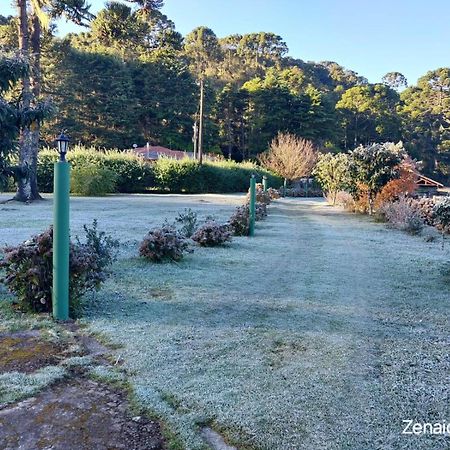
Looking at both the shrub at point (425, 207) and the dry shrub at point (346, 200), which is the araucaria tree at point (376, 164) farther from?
the dry shrub at point (346, 200)

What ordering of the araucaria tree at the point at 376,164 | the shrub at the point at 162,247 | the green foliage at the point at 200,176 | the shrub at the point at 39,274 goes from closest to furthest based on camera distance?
the shrub at the point at 39,274
the shrub at the point at 162,247
the araucaria tree at the point at 376,164
the green foliage at the point at 200,176

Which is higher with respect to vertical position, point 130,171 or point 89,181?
point 130,171

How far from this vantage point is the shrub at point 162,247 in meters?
6.96

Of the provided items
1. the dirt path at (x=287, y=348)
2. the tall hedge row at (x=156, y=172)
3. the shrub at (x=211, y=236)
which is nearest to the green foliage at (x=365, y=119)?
the tall hedge row at (x=156, y=172)

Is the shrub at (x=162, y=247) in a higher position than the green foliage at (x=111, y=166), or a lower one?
lower

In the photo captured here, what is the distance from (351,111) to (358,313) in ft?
195

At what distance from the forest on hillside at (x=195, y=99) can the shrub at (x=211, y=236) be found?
1057 inches

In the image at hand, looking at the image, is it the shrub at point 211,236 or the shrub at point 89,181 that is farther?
the shrub at point 89,181

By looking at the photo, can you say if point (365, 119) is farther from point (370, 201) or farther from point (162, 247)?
point (162, 247)

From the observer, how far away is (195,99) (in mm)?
49875

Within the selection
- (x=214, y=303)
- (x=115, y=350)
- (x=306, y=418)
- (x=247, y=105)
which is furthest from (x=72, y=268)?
(x=247, y=105)

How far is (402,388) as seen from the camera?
9.81 feet

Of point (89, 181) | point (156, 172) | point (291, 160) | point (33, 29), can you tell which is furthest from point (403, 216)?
point (291, 160)

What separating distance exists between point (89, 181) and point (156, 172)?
7860 mm
